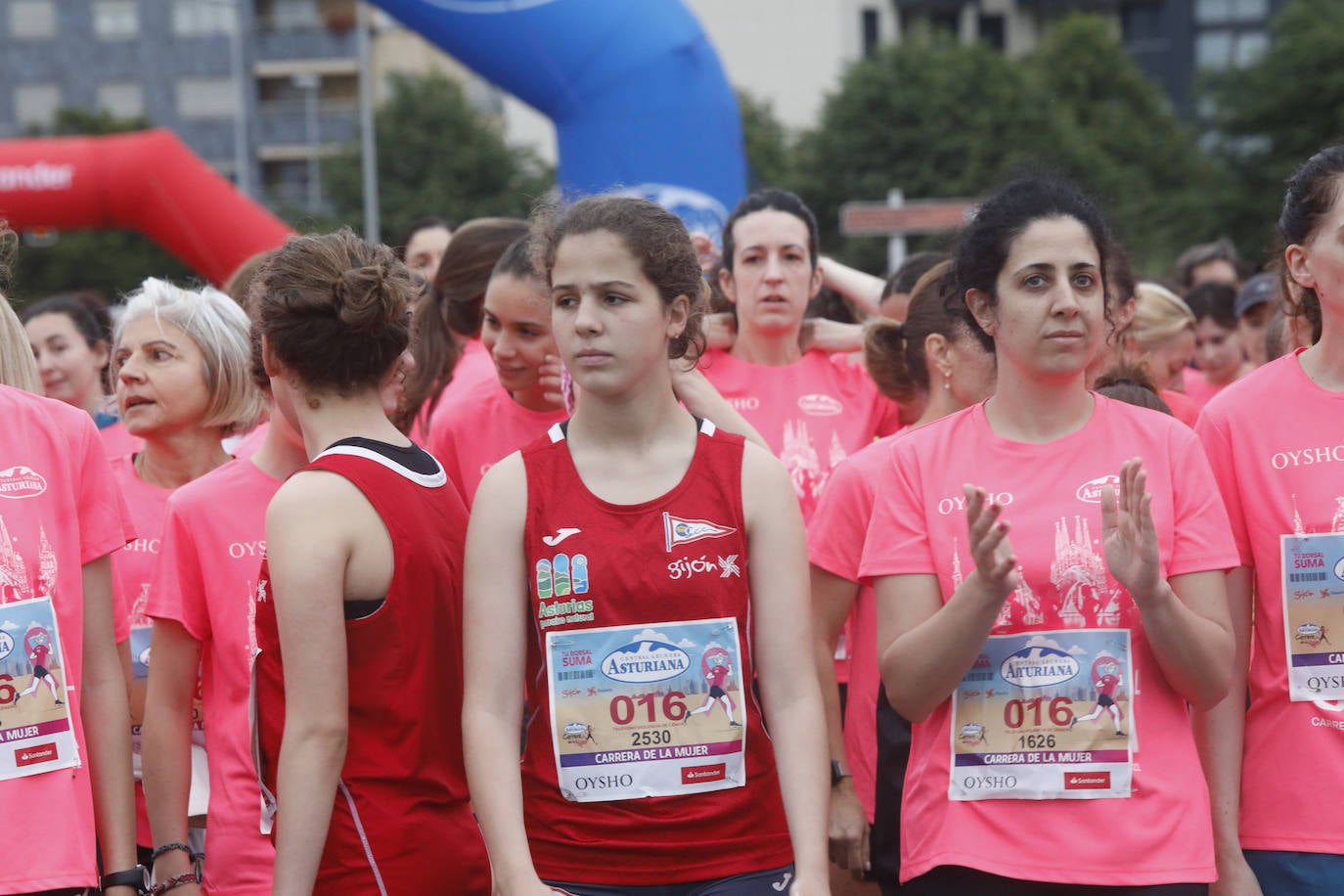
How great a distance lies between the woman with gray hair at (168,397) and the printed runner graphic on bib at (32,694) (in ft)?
3.83

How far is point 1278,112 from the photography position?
40.4 m

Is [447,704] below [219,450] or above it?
below

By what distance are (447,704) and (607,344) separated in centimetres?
73

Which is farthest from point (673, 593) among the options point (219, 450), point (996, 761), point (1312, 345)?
point (219, 450)

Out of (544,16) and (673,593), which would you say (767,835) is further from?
(544,16)

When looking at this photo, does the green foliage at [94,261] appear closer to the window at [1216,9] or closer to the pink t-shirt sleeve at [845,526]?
the window at [1216,9]

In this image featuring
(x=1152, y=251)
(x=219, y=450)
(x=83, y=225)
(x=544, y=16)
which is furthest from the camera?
(x=1152, y=251)

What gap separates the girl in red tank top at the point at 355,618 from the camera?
9.53 ft

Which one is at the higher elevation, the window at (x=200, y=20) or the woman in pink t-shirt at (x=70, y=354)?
the window at (x=200, y=20)

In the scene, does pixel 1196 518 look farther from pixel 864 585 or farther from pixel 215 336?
pixel 215 336

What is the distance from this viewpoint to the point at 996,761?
2.99 meters

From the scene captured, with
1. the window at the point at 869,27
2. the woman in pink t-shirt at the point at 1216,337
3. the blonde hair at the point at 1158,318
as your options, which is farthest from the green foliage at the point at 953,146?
the blonde hair at the point at 1158,318

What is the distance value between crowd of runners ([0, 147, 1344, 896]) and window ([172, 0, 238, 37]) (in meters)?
58.8

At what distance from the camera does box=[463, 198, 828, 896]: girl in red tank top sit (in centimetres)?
286
